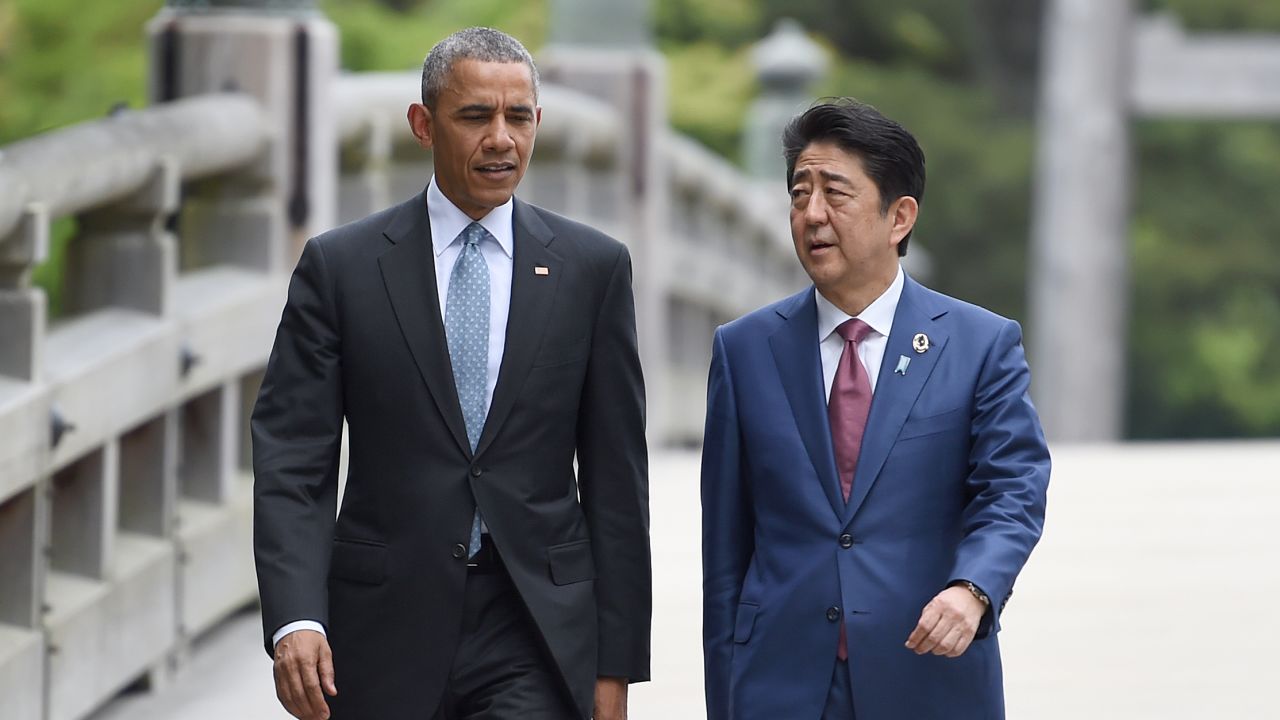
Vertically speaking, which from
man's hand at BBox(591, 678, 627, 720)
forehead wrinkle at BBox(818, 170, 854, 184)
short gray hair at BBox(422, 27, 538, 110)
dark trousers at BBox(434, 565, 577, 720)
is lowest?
man's hand at BBox(591, 678, 627, 720)

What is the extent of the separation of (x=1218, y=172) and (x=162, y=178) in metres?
20.6

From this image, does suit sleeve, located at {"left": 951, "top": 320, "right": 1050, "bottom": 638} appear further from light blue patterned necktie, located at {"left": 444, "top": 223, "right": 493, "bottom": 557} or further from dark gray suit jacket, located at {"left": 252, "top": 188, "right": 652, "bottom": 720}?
light blue patterned necktie, located at {"left": 444, "top": 223, "right": 493, "bottom": 557}

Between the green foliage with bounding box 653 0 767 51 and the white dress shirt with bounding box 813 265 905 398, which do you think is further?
the green foliage with bounding box 653 0 767 51

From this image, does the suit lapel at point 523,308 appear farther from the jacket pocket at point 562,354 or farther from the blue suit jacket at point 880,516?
the blue suit jacket at point 880,516

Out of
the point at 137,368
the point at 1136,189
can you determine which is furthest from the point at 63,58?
the point at 137,368

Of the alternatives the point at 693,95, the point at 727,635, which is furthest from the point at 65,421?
the point at 693,95

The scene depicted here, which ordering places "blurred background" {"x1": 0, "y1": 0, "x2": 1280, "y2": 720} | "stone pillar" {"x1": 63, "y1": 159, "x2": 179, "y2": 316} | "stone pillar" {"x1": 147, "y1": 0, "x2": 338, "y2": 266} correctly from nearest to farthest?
"blurred background" {"x1": 0, "y1": 0, "x2": 1280, "y2": 720}, "stone pillar" {"x1": 63, "y1": 159, "x2": 179, "y2": 316}, "stone pillar" {"x1": 147, "y1": 0, "x2": 338, "y2": 266}

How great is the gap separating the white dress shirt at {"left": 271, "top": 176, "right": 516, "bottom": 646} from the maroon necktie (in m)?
0.51

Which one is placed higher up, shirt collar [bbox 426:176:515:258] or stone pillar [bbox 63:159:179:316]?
shirt collar [bbox 426:176:515:258]

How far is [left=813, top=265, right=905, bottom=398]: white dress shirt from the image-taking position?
3.42 metres

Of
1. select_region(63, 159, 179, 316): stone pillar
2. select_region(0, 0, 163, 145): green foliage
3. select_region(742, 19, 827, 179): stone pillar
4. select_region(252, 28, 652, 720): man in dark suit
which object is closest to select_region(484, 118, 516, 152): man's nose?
select_region(252, 28, 652, 720): man in dark suit

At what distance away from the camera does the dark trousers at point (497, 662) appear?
11.0ft

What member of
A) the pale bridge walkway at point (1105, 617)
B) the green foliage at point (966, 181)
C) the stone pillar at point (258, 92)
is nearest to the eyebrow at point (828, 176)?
Answer: the pale bridge walkway at point (1105, 617)

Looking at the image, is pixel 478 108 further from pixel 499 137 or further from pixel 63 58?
pixel 63 58
